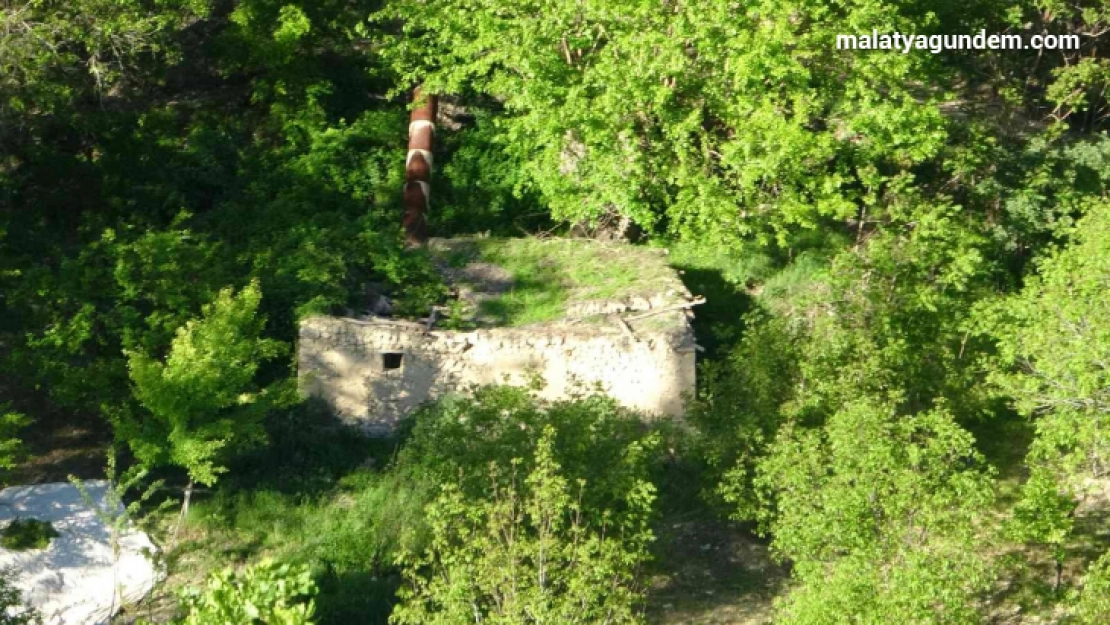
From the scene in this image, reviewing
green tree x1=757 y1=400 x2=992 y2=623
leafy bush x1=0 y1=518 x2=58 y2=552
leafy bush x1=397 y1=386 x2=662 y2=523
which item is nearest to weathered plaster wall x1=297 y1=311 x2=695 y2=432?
leafy bush x1=397 y1=386 x2=662 y2=523

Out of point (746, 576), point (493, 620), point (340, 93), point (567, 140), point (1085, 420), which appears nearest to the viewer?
point (493, 620)

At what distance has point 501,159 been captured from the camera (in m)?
21.5

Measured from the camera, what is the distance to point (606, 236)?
793 inches

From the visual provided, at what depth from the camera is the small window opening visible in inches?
697

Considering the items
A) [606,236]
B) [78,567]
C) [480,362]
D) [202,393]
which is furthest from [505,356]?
[78,567]

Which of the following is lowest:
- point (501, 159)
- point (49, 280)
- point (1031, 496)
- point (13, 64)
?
point (1031, 496)

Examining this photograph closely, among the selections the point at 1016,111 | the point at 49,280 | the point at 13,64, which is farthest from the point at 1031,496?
the point at 13,64

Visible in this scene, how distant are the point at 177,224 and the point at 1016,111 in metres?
13.2

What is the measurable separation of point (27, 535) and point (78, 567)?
711mm

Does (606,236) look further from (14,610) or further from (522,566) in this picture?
(14,610)

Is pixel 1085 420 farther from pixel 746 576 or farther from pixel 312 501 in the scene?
pixel 312 501

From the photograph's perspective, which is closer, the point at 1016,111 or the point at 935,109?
the point at 935,109

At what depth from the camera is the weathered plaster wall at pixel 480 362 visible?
1744 centimetres

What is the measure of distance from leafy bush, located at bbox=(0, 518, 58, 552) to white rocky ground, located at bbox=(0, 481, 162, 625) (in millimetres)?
62
